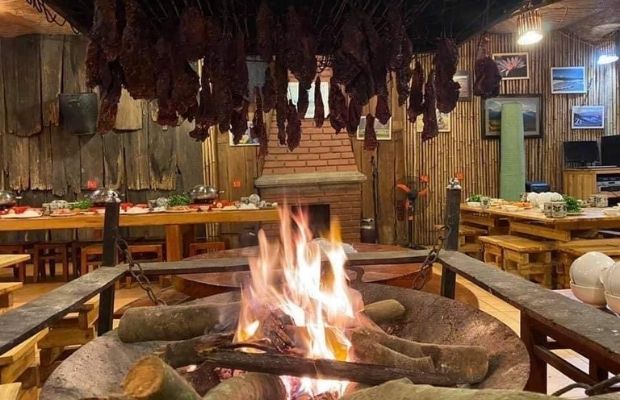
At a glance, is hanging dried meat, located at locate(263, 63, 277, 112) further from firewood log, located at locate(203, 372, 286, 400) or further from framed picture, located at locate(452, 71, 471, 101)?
framed picture, located at locate(452, 71, 471, 101)

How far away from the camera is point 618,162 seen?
10031 millimetres

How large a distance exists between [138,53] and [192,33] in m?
0.21

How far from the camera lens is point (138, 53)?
1.92 metres

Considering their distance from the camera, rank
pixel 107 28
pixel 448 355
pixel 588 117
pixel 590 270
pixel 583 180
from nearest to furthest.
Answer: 1. pixel 448 355
2. pixel 107 28
3. pixel 590 270
4. pixel 583 180
5. pixel 588 117

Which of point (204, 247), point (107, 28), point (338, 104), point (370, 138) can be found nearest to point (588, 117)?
point (204, 247)

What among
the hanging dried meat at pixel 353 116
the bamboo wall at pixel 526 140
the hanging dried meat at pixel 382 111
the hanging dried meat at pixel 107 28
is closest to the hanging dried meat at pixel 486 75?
the hanging dried meat at pixel 382 111

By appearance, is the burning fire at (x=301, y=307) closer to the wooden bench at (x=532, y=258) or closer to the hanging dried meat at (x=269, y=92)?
the hanging dried meat at (x=269, y=92)

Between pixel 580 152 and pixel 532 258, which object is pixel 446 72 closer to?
pixel 532 258

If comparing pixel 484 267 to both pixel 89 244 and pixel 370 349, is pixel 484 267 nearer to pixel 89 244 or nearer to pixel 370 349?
pixel 370 349

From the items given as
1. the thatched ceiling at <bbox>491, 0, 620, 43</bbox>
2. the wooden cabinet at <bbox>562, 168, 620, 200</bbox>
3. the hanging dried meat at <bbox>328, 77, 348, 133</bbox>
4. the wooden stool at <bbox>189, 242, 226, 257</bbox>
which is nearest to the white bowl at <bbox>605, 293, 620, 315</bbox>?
the hanging dried meat at <bbox>328, 77, 348, 133</bbox>

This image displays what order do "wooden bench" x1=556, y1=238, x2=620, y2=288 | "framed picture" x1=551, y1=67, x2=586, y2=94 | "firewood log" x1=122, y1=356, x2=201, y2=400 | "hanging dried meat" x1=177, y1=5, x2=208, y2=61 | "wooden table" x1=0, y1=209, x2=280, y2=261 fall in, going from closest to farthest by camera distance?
1. "firewood log" x1=122, y1=356, x2=201, y2=400
2. "hanging dried meat" x1=177, y1=5, x2=208, y2=61
3. "wooden bench" x1=556, y1=238, x2=620, y2=288
4. "wooden table" x1=0, y1=209, x2=280, y2=261
5. "framed picture" x1=551, y1=67, x2=586, y2=94

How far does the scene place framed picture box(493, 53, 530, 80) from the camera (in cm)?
1020

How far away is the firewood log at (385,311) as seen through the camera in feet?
7.13

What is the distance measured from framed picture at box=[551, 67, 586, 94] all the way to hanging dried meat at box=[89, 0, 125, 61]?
10.1 metres
